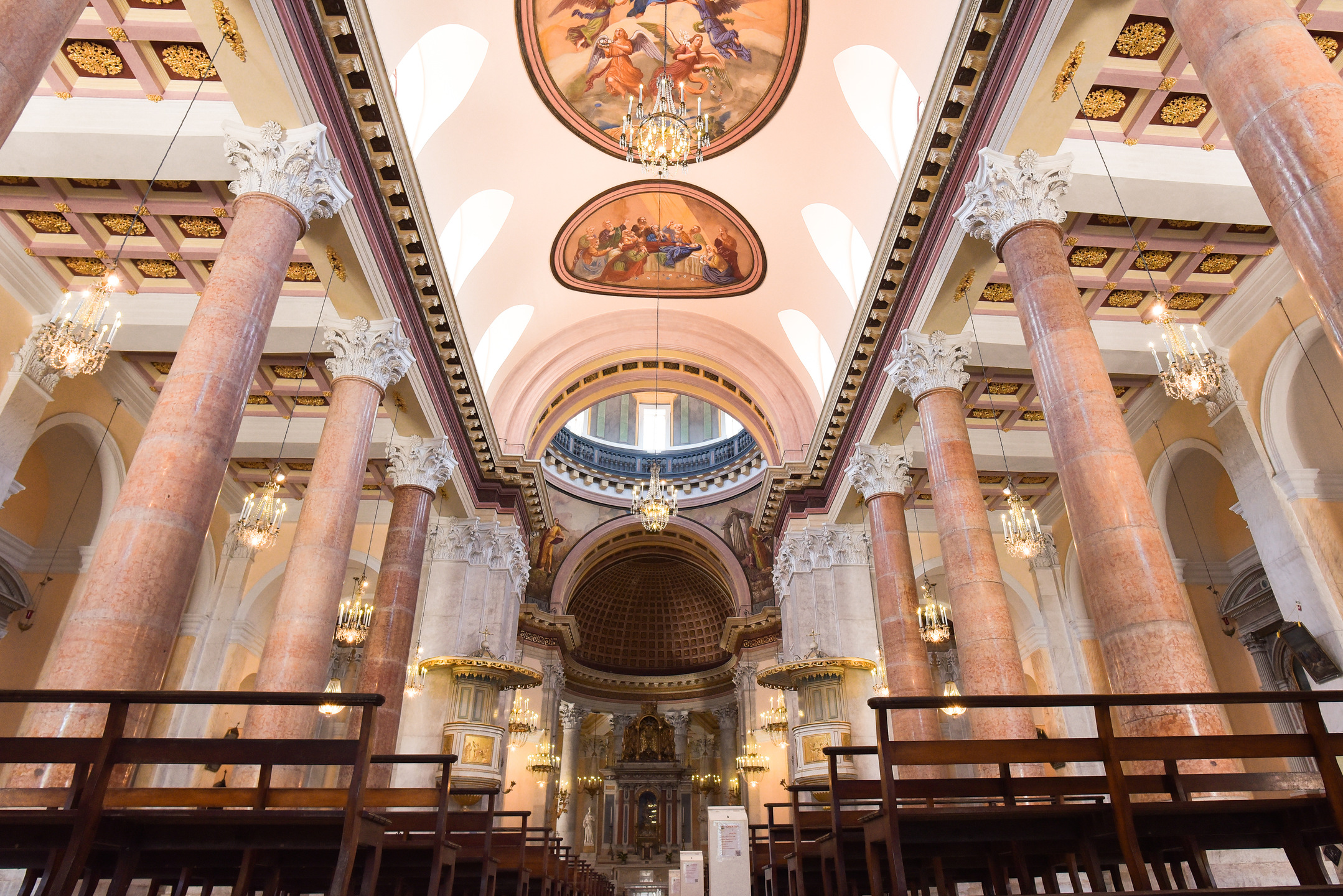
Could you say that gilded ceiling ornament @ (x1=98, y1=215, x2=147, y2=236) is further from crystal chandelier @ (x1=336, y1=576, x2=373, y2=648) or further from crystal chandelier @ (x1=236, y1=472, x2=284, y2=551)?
crystal chandelier @ (x1=336, y1=576, x2=373, y2=648)

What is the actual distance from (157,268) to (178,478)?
24.2 feet

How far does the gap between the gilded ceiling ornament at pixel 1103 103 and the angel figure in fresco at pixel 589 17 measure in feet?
22.2

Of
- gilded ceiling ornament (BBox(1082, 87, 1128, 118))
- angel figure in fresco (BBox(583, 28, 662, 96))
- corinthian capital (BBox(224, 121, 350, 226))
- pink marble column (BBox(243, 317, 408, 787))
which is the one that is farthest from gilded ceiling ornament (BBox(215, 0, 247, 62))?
gilded ceiling ornament (BBox(1082, 87, 1128, 118))

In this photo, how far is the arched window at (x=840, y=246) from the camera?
13.2 meters

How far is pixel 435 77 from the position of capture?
11.3 meters

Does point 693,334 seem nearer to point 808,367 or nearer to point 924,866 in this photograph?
point 808,367

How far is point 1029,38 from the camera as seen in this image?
7.55m

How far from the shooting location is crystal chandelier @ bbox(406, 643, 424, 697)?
45.7 ft

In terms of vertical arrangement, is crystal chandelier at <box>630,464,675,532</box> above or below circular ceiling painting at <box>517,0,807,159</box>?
below

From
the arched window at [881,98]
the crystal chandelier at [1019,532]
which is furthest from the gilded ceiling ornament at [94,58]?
the crystal chandelier at [1019,532]

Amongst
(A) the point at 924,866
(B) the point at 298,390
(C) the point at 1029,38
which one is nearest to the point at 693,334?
(B) the point at 298,390

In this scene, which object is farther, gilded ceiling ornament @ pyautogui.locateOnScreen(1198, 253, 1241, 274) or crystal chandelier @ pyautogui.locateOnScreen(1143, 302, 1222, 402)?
gilded ceiling ornament @ pyautogui.locateOnScreen(1198, 253, 1241, 274)

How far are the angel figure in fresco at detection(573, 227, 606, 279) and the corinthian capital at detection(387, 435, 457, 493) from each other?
16.0 feet

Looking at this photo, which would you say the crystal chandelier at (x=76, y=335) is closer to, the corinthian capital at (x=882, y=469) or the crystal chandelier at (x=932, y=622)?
the corinthian capital at (x=882, y=469)
